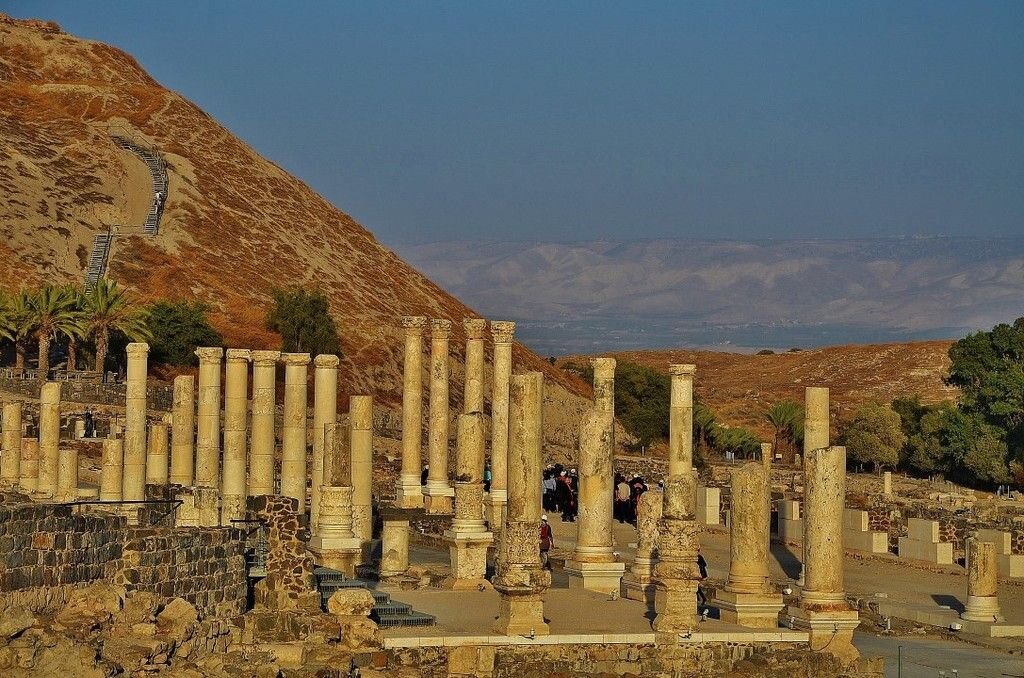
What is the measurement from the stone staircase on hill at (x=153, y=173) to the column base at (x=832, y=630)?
7621cm

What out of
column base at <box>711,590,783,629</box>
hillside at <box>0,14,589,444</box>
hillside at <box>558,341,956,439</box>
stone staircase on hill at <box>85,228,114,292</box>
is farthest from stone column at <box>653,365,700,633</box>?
hillside at <box>558,341,956,439</box>

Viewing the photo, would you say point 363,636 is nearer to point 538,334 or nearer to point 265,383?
point 265,383

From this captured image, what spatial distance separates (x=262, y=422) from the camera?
39.6 metres

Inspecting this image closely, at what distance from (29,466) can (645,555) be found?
539 inches

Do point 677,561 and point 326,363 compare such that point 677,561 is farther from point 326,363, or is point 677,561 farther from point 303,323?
point 303,323

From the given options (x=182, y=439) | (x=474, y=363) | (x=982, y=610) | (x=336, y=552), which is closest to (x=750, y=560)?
(x=982, y=610)

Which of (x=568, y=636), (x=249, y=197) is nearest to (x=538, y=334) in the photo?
(x=249, y=197)

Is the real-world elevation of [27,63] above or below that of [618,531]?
above

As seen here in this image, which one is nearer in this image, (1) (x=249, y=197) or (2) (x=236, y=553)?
(2) (x=236, y=553)

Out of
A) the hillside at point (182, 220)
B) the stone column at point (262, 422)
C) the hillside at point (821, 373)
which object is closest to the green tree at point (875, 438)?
the hillside at point (182, 220)

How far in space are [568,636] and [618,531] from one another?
19868 mm

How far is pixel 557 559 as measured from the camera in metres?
36.8

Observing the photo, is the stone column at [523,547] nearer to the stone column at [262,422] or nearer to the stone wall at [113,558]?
the stone wall at [113,558]

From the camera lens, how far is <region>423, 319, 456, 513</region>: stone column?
40781 mm
